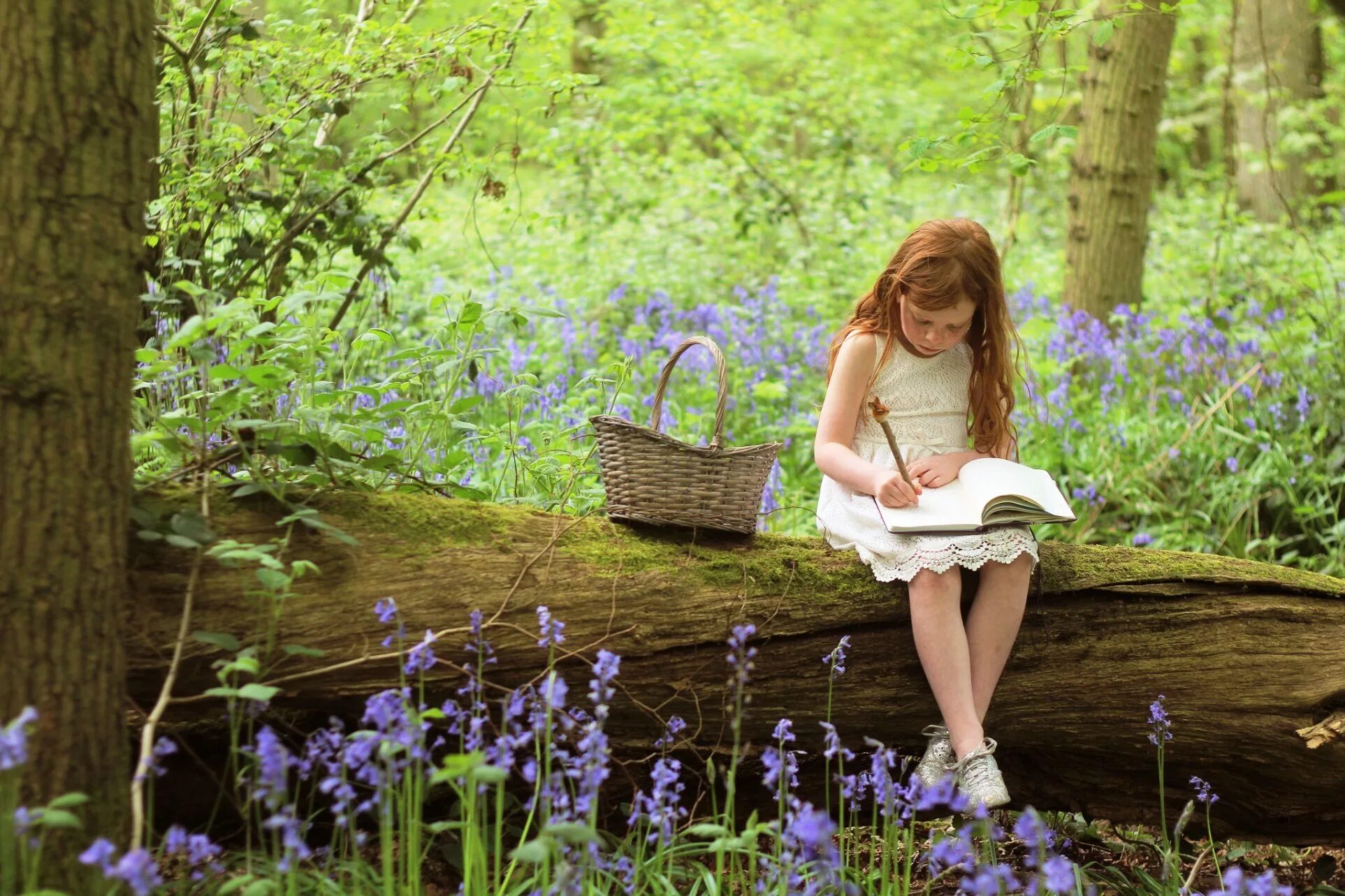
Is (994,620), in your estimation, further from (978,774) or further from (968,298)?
(968,298)

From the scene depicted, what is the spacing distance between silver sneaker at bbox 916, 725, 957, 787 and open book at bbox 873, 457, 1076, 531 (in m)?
0.49

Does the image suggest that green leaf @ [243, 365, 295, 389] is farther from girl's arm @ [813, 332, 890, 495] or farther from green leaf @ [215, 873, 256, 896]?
girl's arm @ [813, 332, 890, 495]

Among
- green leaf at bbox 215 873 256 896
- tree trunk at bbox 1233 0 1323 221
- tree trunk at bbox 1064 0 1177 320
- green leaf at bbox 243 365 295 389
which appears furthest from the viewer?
tree trunk at bbox 1233 0 1323 221

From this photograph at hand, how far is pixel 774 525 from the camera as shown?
15.8 ft

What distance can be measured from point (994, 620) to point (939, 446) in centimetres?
59

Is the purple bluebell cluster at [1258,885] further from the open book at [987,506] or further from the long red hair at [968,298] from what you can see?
the long red hair at [968,298]

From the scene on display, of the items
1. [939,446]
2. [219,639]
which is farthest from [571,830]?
[939,446]

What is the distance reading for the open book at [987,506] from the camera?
2.68 m

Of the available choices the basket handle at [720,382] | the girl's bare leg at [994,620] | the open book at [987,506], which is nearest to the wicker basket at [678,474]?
the basket handle at [720,382]

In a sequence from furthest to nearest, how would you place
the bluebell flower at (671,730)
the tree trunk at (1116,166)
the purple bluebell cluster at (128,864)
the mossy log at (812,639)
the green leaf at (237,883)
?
the tree trunk at (1116,166) < the bluebell flower at (671,730) < the mossy log at (812,639) < the green leaf at (237,883) < the purple bluebell cluster at (128,864)

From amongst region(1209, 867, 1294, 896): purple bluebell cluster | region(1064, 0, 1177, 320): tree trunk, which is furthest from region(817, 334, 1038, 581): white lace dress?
region(1064, 0, 1177, 320): tree trunk

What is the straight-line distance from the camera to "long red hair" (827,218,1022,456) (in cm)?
290

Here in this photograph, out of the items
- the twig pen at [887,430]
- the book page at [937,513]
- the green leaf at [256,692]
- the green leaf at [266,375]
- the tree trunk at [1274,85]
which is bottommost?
the green leaf at [256,692]

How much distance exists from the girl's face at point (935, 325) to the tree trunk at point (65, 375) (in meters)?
1.84
